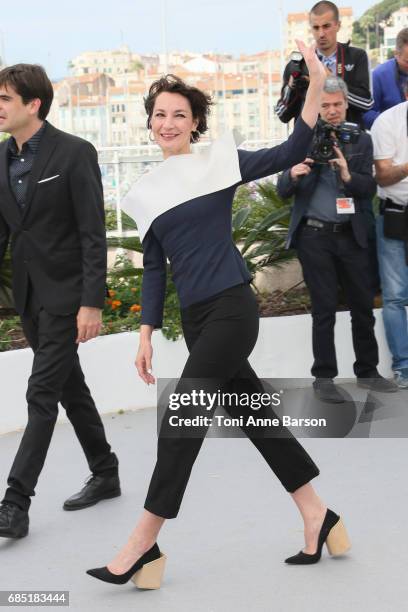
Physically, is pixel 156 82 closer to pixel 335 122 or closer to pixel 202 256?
pixel 202 256

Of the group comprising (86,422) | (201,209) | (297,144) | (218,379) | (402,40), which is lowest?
(86,422)

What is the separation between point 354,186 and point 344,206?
0.46 ft

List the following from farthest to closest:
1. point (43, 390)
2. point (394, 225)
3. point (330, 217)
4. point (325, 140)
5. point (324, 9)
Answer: point (324, 9)
point (394, 225)
point (330, 217)
point (325, 140)
point (43, 390)

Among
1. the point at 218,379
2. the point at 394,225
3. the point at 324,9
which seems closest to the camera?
the point at 218,379

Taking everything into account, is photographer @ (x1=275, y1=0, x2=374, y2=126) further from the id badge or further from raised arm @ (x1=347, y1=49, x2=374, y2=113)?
the id badge

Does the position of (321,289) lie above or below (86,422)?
above

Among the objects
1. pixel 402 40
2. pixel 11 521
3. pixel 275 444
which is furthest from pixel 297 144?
pixel 402 40

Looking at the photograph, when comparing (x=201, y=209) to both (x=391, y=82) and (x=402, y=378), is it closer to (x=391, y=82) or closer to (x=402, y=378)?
(x=402, y=378)

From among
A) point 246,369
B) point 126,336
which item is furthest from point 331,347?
point 246,369

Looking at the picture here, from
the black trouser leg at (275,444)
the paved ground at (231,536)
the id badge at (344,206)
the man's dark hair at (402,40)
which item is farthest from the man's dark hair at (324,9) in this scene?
the black trouser leg at (275,444)

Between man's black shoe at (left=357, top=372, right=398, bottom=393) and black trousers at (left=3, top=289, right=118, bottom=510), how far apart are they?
2.49 meters

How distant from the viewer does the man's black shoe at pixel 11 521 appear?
439 cm

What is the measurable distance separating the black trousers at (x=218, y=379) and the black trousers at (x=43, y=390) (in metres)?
0.80

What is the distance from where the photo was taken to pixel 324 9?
282 inches
